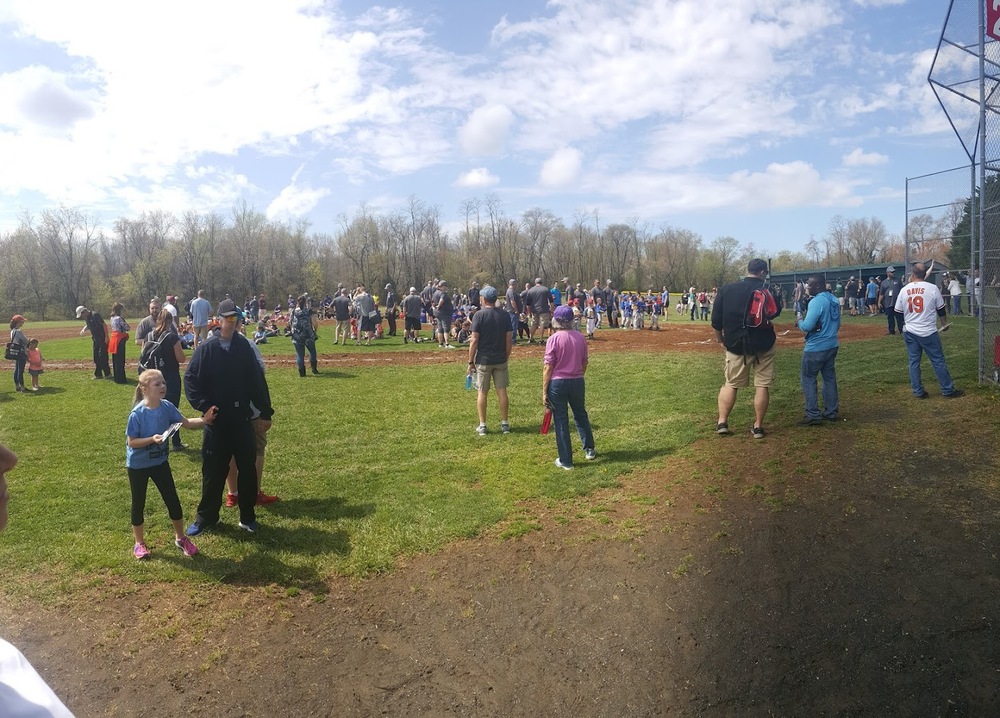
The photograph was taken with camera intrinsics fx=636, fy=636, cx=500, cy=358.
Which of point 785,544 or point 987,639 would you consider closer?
point 987,639

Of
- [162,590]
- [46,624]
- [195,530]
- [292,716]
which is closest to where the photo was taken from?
[292,716]

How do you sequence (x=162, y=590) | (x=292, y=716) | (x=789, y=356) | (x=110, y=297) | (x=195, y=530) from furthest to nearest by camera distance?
(x=110, y=297) → (x=789, y=356) → (x=195, y=530) → (x=162, y=590) → (x=292, y=716)

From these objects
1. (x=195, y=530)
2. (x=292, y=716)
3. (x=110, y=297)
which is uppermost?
(x=110, y=297)

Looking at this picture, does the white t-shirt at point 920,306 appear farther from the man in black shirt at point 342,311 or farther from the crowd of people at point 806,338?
the man in black shirt at point 342,311

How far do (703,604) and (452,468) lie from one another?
143 inches

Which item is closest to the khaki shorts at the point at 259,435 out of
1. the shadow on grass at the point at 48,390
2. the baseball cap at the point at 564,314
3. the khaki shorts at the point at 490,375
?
the khaki shorts at the point at 490,375

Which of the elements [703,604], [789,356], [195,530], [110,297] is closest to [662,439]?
[703,604]

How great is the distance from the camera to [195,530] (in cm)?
561

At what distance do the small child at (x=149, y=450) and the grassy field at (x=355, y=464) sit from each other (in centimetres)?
29

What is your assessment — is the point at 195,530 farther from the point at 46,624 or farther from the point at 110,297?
the point at 110,297

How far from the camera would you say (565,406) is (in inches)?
273

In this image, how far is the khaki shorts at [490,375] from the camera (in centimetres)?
845

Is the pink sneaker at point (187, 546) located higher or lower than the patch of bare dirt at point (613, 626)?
higher

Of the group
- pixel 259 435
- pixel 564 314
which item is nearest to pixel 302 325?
pixel 259 435
